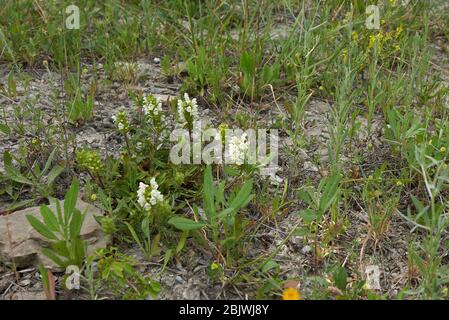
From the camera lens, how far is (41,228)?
262 centimetres

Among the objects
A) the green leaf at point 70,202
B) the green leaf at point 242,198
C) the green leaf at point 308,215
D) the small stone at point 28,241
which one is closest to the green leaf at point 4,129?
the small stone at point 28,241

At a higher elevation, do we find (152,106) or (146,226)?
(152,106)

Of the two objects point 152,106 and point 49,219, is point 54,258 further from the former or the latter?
point 152,106

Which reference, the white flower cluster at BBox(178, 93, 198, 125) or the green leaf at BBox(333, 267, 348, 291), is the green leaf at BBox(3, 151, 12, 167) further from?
the green leaf at BBox(333, 267, 348, 291)

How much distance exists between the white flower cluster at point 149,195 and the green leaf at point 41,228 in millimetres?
402

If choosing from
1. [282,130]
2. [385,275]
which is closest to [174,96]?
[282,130]

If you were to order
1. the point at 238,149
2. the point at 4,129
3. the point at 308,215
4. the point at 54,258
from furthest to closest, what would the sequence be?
the point at 4,129
the point at 238,149
the point at 308,215
the point at 54,258

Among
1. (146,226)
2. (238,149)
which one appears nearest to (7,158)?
(146,226)

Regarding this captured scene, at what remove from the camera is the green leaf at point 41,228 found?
2.61m

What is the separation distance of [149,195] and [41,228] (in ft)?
1.57

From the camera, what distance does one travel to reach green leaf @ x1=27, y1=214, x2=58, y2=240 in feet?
8.55

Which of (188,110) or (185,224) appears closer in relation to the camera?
(185,224)

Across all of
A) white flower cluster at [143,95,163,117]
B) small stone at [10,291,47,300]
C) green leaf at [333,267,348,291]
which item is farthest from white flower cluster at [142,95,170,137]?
green leaf at [333,267,348,291]

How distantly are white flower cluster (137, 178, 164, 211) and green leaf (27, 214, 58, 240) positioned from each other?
1.32 feet
